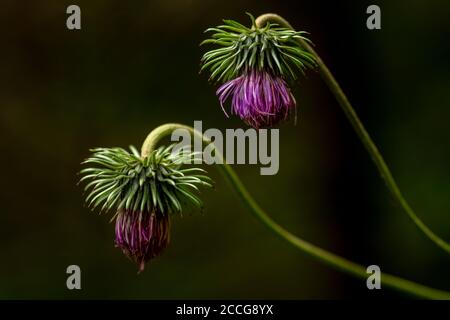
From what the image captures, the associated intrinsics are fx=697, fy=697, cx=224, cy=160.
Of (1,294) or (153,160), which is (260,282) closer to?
(1,294)

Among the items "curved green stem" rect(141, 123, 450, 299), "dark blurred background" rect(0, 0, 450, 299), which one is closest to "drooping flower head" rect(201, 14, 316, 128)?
"curved green stem" rect(141, 123, 450, 299)

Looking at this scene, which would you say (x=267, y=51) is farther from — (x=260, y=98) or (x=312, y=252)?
(x=312, y=252)

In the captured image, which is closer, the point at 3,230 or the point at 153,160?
the point at 153,160

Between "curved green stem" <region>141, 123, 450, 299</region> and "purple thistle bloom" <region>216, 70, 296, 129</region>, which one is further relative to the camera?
"curved green stem" <region>141, 123, 450, 299</region>

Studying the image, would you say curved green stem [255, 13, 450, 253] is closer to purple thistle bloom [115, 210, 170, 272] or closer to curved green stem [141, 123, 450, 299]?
curved green stem [141, 123, 450, 299]

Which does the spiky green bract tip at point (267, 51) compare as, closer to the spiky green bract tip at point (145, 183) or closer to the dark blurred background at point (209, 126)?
the spiky green bract tip at point (145, 183)

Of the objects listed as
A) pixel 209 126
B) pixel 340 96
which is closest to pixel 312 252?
pixel 340 96

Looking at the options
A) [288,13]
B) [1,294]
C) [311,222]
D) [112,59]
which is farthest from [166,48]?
[1,294]

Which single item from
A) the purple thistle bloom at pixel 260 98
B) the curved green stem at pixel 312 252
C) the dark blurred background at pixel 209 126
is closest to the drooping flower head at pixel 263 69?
the purple thistle bloom at pixel 260 98
